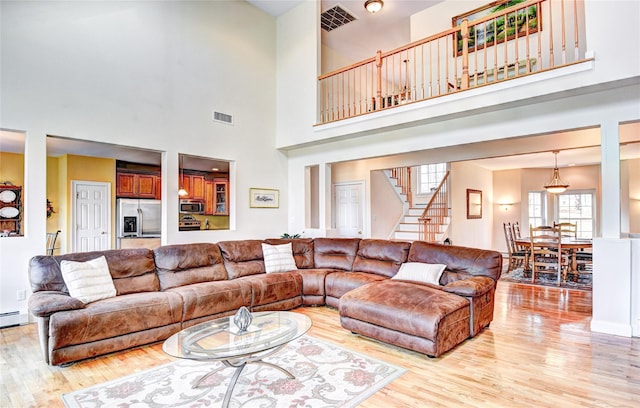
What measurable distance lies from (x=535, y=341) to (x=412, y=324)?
1.46 meters

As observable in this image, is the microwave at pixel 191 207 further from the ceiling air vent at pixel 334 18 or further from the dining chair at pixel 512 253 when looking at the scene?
the dining chair at pixel 512 253

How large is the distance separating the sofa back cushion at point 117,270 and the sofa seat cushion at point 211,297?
0.35m

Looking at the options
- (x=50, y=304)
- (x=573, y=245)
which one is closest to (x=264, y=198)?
(x=50, y=304)

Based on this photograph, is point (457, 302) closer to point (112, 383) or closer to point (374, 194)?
point (112, 383)

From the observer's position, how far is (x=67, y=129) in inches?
169

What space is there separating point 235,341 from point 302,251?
2.97 meters

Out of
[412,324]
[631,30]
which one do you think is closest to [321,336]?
[412,324]

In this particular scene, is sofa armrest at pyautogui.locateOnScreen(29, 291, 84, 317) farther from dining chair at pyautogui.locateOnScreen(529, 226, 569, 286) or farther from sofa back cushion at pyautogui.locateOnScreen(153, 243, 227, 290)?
dining chair at pyautogui.locateOnScreen(529, 226, 569, 286)

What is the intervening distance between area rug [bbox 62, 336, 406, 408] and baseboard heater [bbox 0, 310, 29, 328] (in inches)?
89.3

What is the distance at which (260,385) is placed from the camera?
2.54 metres

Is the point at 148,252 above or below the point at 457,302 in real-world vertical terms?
above

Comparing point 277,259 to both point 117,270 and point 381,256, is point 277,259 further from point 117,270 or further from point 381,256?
point 117,270

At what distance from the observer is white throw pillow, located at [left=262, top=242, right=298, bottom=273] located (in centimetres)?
487

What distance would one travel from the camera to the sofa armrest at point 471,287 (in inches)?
131
